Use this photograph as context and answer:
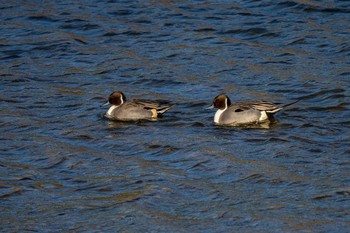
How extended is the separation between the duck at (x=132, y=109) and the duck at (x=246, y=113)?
2.59 feet

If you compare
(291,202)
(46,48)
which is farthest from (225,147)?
(46,48)

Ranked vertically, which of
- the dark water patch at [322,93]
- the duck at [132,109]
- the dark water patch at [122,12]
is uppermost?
the dark water patch at [122,12]

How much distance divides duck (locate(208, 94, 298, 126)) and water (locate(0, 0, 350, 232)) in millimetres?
172

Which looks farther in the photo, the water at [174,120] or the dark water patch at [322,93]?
the dark water patch at [322,93]

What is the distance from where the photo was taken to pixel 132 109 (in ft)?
42.8

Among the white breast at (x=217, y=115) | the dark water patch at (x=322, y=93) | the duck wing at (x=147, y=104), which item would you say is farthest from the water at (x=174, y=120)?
the duck wing at (x=147, y=104)

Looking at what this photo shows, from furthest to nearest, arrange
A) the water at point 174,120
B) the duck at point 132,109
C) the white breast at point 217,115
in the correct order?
the duck at point 132,109 < the white breast at point 217,115 < the water at point 174,120

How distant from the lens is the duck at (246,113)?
12352 mm

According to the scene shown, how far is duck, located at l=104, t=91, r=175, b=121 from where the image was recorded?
12.8 metres

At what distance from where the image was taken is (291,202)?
8.98 meters

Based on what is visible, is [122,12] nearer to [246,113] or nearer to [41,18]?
[41,18]

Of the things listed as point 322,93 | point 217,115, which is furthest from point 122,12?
point 217,115

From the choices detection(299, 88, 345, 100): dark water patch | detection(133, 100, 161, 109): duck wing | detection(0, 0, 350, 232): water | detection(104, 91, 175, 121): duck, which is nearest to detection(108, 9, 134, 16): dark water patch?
detection(0, 0, 350, 232): water

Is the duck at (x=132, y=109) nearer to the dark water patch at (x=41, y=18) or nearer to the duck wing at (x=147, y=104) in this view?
the duck wing at (x=147, y=104)
